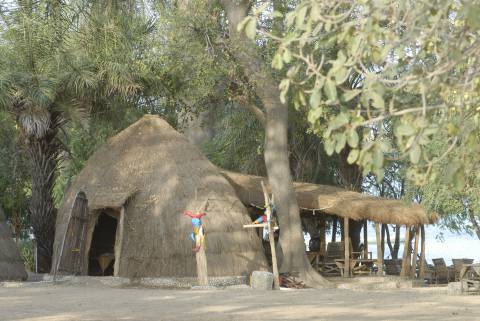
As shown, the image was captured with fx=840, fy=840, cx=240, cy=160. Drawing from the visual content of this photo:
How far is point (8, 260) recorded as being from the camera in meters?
20.4

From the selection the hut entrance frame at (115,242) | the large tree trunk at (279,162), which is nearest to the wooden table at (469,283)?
the large tree trunk at (279,162)

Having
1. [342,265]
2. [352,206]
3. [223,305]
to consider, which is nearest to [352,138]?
[223,305]

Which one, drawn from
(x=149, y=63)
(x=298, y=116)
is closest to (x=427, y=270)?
(x=298, y=116)

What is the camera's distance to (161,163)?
2053 centimetres

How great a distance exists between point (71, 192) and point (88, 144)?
9.56 meters

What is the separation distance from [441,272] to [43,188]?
12472 millimetres

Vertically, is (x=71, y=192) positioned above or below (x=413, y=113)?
above

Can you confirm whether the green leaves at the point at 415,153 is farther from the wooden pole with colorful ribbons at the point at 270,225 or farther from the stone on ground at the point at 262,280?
the stone on ground at the point at 262,280

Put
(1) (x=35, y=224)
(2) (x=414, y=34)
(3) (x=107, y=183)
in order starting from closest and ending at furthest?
(2) (x=414, y=34) < (3) (x=107, y=183) < (1) (x=35, y=224)

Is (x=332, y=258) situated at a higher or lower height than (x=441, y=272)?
higher

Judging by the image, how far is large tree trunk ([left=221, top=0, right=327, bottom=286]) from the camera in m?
20.9

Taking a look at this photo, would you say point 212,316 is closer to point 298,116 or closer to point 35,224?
point 35,224

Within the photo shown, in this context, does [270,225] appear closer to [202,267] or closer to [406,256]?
[202,267]

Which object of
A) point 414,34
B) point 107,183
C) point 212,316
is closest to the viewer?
point 414,34
